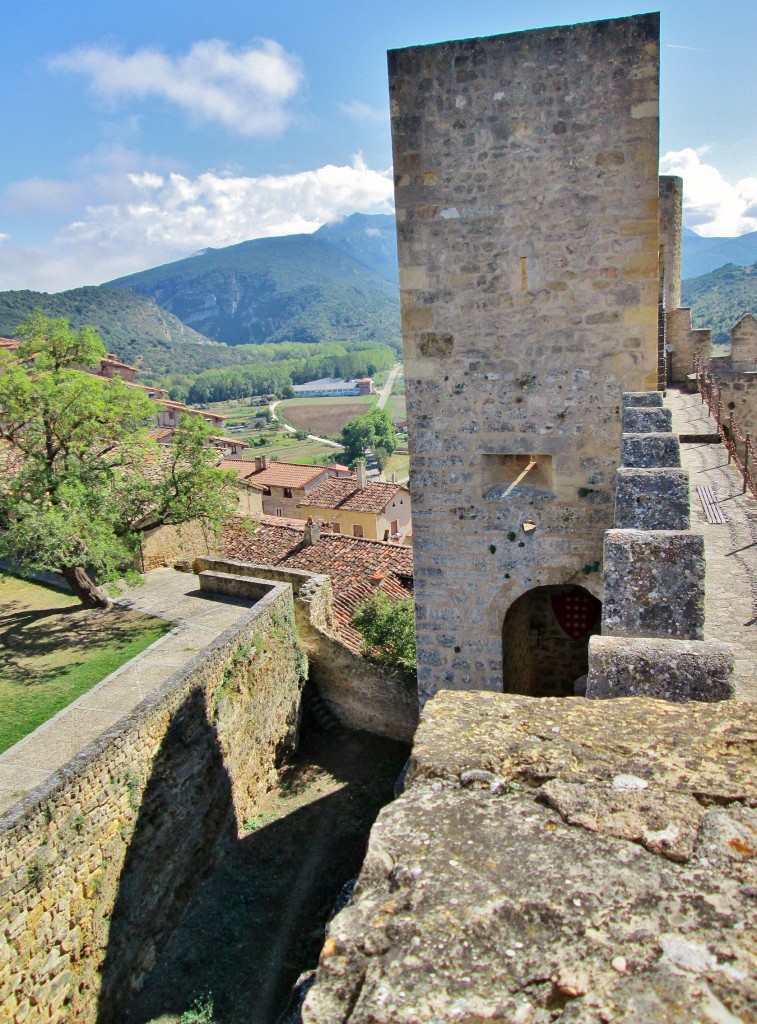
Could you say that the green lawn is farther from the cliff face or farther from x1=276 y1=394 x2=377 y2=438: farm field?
x1=276 y1=394 x2=377 y2=438: farm field

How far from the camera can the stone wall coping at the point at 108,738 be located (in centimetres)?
702

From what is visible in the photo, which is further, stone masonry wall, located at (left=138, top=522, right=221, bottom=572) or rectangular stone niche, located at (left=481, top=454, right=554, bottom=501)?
stone masonry wall, located at (left=138, top=522, right=221, bottom=572)

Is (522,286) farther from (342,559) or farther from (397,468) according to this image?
(397,468)

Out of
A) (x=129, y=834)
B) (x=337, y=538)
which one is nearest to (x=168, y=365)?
(x=337, y=538)

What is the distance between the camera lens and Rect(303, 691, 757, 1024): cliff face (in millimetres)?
Answer: 1466

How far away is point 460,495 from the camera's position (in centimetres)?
741

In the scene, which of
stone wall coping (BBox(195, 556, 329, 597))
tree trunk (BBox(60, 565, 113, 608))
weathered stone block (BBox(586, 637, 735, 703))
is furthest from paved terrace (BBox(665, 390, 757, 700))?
tree trunk (BBox(60, 565, 113, 608))

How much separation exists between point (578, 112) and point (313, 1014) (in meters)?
6.92

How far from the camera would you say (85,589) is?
1628 cm

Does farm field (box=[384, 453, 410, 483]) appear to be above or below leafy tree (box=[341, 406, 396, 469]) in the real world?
below

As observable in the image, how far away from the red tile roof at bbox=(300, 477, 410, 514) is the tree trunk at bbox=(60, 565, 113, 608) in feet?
55.1

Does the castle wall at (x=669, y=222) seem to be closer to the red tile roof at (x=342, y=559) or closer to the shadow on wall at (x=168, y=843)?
the red tile roof at (x=342, y=559)

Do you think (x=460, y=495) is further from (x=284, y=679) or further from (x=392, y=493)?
(x=392, y=493)

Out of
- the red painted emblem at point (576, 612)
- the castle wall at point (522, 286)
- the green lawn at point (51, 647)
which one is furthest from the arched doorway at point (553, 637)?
the green lawn at point (51, 647)
